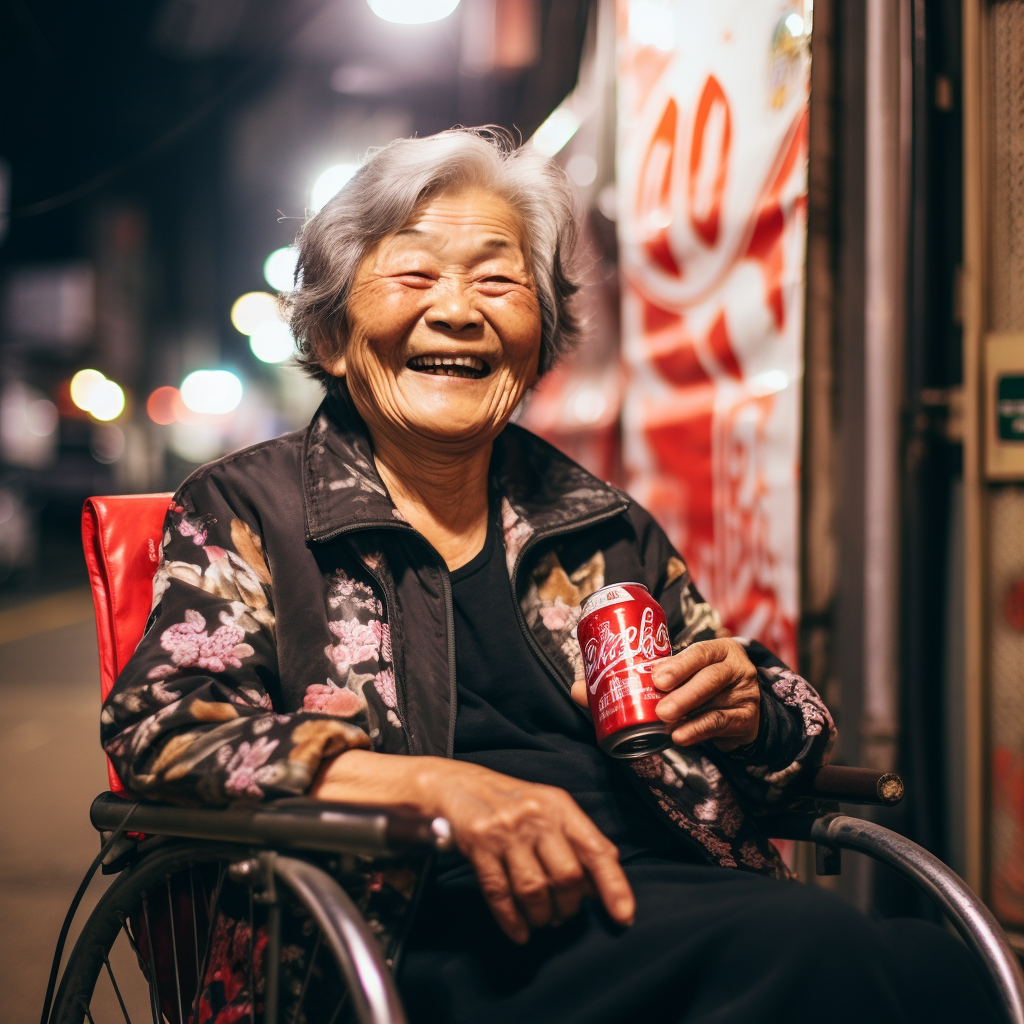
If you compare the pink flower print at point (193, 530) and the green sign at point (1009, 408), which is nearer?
the pink flower print at point (193, 530)

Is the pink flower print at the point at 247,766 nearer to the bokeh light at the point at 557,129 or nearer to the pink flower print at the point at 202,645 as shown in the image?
the pink flower print at the point at 202,645

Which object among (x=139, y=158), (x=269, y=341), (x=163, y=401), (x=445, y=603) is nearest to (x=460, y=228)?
(x=445, y=603)

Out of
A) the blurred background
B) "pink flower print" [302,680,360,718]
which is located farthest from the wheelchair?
the blurred background

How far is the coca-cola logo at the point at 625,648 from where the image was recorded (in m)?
1.32

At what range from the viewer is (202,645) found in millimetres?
1359

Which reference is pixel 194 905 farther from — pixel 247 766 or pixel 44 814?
pixel 44 814

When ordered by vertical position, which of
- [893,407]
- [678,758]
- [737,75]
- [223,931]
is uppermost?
[737,75]

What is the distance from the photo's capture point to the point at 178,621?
1369mm

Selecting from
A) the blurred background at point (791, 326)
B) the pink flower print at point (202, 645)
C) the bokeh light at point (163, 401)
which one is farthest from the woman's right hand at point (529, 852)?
the bokeh light at point (163, 401)

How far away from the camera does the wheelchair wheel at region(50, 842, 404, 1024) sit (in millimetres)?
1108

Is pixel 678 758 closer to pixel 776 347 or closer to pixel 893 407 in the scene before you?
pixel 893 407

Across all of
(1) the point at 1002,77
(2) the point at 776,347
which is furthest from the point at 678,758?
(1) the point at 1002,77

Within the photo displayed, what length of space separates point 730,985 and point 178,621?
2.94 ft

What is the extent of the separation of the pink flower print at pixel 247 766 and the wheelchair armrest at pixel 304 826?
0.02m
